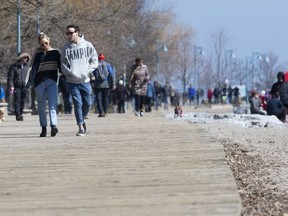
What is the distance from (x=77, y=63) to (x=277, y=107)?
14829mm

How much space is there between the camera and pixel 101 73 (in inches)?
993

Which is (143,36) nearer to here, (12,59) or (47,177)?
(12,59)

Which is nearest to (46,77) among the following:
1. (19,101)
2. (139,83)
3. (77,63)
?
(77,63)

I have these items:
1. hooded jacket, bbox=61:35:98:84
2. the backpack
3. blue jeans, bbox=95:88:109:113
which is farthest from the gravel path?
the backpack

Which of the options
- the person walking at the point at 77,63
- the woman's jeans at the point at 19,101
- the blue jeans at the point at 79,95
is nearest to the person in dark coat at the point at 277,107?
the woman's jeans at the point at 19,101

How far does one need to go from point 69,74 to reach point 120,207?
7.64m

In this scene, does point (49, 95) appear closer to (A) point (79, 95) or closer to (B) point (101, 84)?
(A) point (79, 95)

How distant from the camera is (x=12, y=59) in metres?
43.7

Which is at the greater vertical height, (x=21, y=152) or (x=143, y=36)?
(x=143, y=36)

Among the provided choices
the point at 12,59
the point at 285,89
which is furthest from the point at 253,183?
the point at 12,59

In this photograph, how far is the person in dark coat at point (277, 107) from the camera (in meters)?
28.5

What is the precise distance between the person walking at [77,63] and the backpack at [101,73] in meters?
9.89

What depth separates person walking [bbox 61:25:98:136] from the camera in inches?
588

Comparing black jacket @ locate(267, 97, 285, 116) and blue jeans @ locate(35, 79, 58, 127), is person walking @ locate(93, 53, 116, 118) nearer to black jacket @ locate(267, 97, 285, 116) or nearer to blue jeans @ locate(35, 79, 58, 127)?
black jacket @ locate(267, 97, 285, 116)
